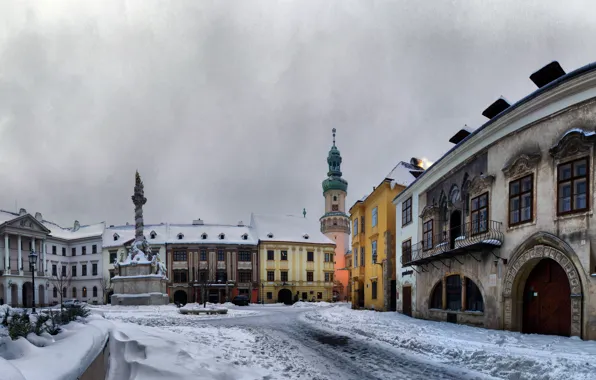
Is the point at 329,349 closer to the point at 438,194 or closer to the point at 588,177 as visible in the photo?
the point at 588,177

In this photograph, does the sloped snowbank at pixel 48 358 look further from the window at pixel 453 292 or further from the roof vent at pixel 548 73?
the roof vent at pixel 548 73

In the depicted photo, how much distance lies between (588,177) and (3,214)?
75.7 m

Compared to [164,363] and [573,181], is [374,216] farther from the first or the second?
[164,363]

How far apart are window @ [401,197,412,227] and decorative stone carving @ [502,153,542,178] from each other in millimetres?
11474

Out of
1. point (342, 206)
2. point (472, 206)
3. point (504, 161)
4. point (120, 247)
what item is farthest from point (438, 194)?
point (342, 206)

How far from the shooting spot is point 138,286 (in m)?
34.0

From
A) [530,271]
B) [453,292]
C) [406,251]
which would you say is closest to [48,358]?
[530,271]

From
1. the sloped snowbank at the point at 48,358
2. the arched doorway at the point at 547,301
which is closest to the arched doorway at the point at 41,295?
the sloped snowbank at the point at 48,358

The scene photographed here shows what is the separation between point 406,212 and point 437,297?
7.20 meters

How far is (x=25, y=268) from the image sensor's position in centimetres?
6156

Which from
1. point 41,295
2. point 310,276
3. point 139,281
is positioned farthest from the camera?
point 310,276

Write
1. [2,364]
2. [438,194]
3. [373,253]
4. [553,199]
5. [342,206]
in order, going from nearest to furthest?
[2,364] < [553,199] < [438,194] < [373,253] < [342,206]

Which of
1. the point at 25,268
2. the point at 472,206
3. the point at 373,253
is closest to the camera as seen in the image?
the point at 472,206

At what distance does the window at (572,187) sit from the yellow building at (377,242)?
59.8 ft
